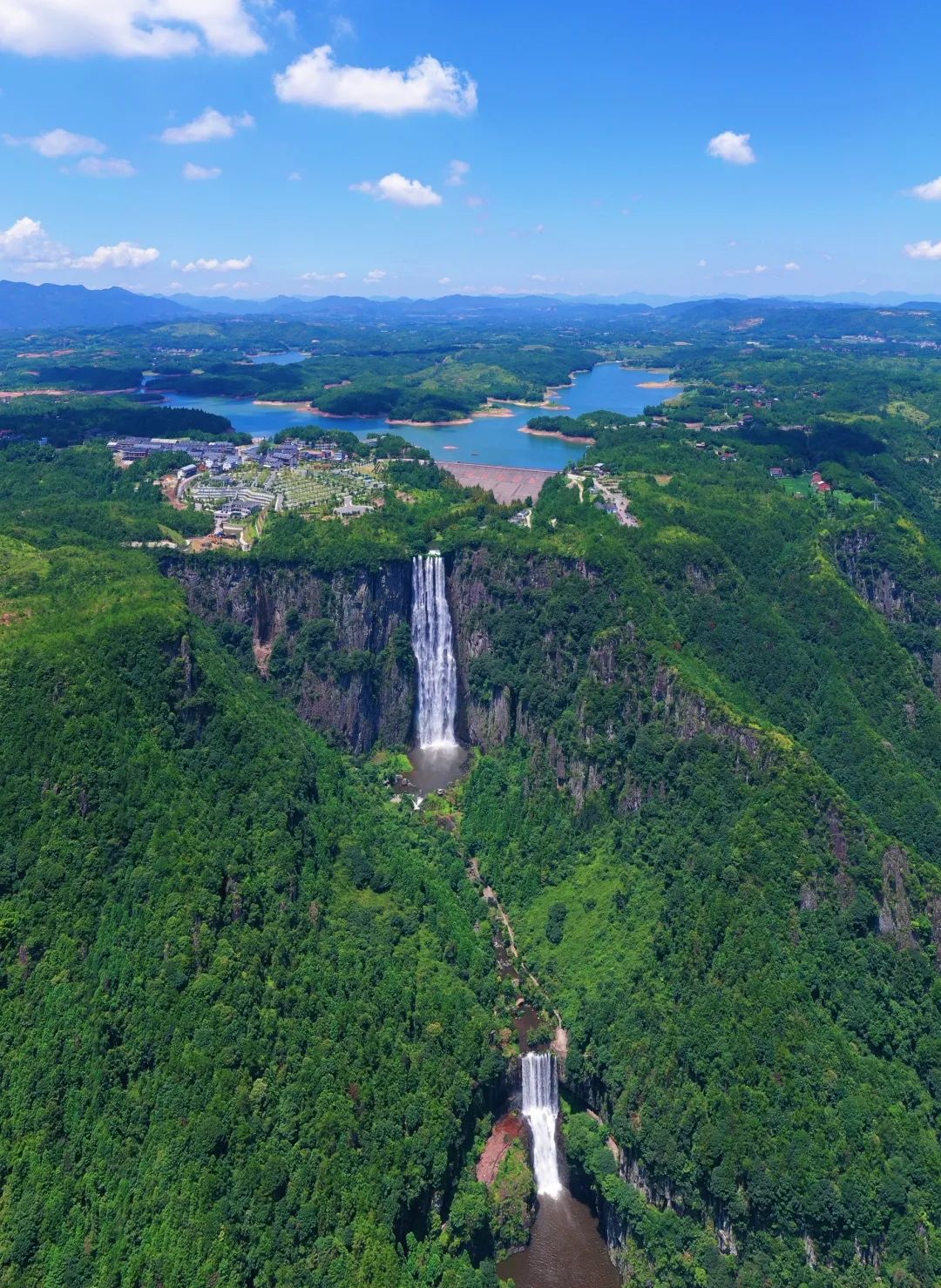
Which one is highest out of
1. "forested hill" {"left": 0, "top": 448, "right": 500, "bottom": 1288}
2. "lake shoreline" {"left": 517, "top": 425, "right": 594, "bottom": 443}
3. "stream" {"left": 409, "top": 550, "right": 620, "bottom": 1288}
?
"lake shoreline" {"left": 517, "top": 425, "right": 594, "bottom": 443}

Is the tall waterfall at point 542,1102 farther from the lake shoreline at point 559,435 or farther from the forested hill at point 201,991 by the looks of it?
the lake shoreline at point 559,435

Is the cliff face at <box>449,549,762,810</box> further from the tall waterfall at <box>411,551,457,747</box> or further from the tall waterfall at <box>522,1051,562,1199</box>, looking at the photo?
the tall waterfall at <box>522,1051,562,1199</box>

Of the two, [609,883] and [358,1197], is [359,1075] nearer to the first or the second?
[358,1197]

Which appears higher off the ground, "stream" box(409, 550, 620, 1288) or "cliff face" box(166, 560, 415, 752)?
"cliff face" box(166, 560, 415, 752)

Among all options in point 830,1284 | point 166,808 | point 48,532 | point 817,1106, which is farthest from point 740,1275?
point 48,532

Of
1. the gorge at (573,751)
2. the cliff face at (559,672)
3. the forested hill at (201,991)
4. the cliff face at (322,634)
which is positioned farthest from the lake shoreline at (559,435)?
the forested hill at (201,991)

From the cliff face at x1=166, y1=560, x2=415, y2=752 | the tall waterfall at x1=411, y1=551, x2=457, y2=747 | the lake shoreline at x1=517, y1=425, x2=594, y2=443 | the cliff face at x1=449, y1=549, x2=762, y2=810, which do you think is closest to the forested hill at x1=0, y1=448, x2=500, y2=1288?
the cliff face at x1=166, y1=560, x2=415, y2=752

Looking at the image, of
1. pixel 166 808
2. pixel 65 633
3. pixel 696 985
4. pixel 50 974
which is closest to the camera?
pixel 50 974
